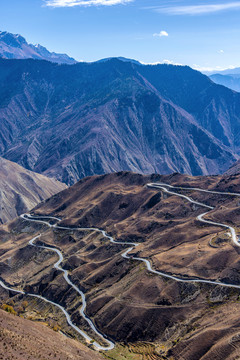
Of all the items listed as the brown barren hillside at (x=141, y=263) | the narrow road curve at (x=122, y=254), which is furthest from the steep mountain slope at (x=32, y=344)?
the narrow road curve at (x=122, y=254)

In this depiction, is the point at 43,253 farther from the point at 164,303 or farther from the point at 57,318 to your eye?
the point at 164,303

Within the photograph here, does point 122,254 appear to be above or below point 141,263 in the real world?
below

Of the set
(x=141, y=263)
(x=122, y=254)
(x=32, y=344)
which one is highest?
(x=32, y=344)

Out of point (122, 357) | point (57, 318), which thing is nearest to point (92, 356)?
point (122, 357)

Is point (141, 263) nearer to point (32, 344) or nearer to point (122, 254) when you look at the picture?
point (122, 254)

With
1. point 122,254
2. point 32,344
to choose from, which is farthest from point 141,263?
point 32,344

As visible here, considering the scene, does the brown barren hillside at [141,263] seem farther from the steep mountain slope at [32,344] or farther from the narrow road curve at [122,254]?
the steep mountain slope at [32,344]

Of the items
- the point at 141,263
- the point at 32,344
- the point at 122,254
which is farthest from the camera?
the point at 122,254

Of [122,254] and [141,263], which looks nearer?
[141,263]

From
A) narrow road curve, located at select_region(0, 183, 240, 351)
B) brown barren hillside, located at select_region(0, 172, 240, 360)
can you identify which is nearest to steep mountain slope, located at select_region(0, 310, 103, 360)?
brown barren hillside, located at select_region(0, 172, 240, 360)

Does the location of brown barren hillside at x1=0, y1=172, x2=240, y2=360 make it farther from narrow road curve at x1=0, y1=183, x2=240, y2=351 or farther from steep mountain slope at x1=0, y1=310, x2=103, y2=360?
steep mountain slope at x1=0, y1=310, x2=103, y2=360
